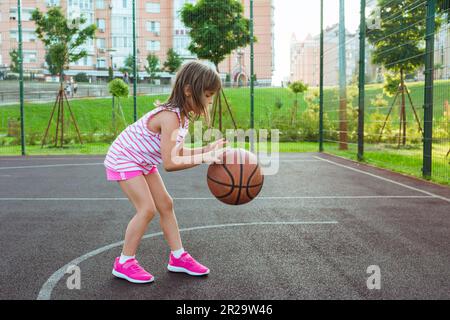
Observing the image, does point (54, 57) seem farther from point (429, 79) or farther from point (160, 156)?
point (160, 156)

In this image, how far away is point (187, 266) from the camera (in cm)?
344

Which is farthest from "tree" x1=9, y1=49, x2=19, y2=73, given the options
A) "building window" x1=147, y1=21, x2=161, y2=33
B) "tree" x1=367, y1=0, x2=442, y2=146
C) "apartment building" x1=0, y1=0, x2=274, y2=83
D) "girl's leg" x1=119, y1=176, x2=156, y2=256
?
"girl's leg" x1=119, y1=176, x2=156, y2=256

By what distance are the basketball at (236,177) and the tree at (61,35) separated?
14.4m

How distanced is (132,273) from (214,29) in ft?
43.1

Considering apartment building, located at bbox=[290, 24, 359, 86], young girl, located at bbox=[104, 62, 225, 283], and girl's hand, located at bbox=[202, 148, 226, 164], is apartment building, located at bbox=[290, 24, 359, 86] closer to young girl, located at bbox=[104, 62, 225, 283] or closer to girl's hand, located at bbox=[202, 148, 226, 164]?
girl's hand, located at bbox=[202, 148, 226, 164]

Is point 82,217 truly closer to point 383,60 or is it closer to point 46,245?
point 46,245

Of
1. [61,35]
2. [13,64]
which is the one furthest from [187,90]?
[61,35]

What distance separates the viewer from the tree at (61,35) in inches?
664

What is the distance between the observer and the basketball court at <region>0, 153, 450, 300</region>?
10.3ft

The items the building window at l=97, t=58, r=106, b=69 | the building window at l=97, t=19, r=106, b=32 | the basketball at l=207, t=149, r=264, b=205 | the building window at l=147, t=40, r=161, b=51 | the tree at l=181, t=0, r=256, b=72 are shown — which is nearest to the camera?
the basketball at l=207, t=149, r=264, b=205

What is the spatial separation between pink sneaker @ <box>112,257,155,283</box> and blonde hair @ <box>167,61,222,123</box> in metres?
1.04
